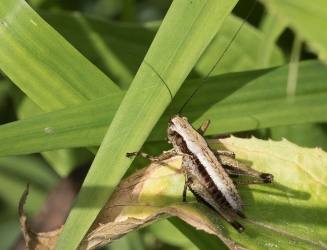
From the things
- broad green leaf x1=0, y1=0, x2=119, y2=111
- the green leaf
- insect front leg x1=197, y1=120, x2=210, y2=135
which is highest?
broad green leaf x1=0, y1=0, x2=119, y2=111

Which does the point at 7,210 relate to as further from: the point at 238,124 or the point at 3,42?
the point at 238,124

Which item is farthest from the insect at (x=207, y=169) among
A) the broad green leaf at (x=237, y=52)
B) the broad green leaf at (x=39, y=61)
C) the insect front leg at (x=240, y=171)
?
the broad green leaf at (x=237, y=52)

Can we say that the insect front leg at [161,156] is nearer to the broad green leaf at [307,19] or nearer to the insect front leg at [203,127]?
the insect front leg at [203,127]

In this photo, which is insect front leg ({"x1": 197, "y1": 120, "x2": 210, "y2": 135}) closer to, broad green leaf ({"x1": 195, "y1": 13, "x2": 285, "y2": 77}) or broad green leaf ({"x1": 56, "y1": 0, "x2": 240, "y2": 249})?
broad green leaf ({"x1": 56, "y1": 0, "x2": 240, "y2": 249})

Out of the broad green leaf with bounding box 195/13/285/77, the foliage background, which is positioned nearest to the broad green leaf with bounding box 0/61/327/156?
the foliage background

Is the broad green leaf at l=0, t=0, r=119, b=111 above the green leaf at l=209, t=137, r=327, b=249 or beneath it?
above

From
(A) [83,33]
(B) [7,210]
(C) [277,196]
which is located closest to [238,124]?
(C) [277,196]

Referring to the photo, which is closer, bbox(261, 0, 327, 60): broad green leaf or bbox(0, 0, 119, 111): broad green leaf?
bbox(261, 0, 327, 60): broad green leaf

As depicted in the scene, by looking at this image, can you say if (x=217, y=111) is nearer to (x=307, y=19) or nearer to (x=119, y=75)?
(x=119, y=75)
